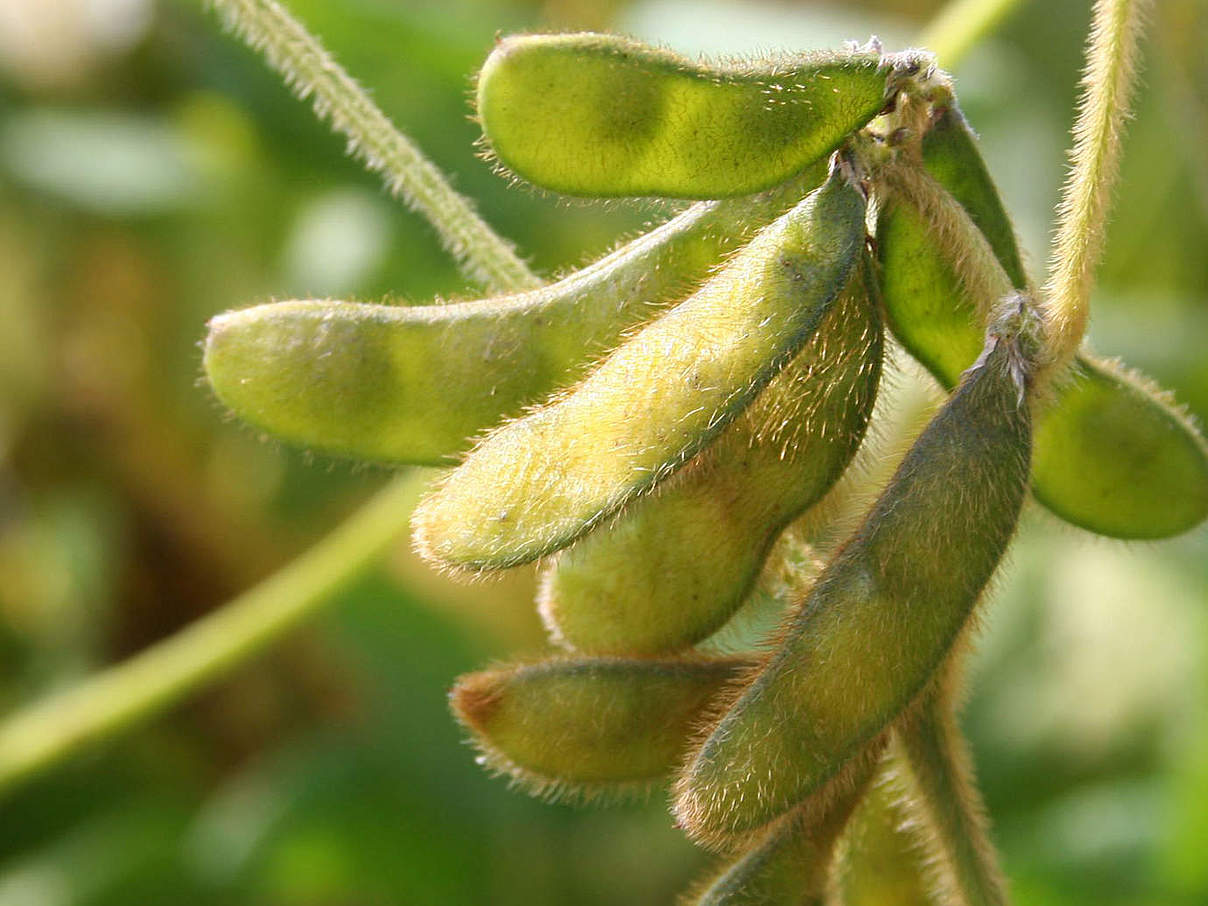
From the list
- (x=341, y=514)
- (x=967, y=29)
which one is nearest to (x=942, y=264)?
(x=967, y=29)

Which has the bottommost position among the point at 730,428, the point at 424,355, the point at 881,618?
the point at 881,618

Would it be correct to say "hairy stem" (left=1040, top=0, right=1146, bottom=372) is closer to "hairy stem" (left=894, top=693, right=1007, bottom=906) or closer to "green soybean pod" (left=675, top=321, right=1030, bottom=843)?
"green soybean pod" (left=675, top=321, right=1030, bottom=843)

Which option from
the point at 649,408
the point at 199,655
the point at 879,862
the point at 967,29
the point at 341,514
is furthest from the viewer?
the point at 341,514

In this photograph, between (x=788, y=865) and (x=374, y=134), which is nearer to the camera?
(x=788, y=865)

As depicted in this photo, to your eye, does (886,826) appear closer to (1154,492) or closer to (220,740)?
(1154,492)

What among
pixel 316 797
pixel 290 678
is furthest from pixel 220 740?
pixel 316 797

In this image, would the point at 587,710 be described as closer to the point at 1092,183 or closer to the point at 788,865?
the point at 788,865

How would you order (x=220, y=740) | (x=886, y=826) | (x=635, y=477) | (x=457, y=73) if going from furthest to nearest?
(x=220, y=740) → (x=457, y=73) → (x=886, y=826) → (x=635, y=477)
